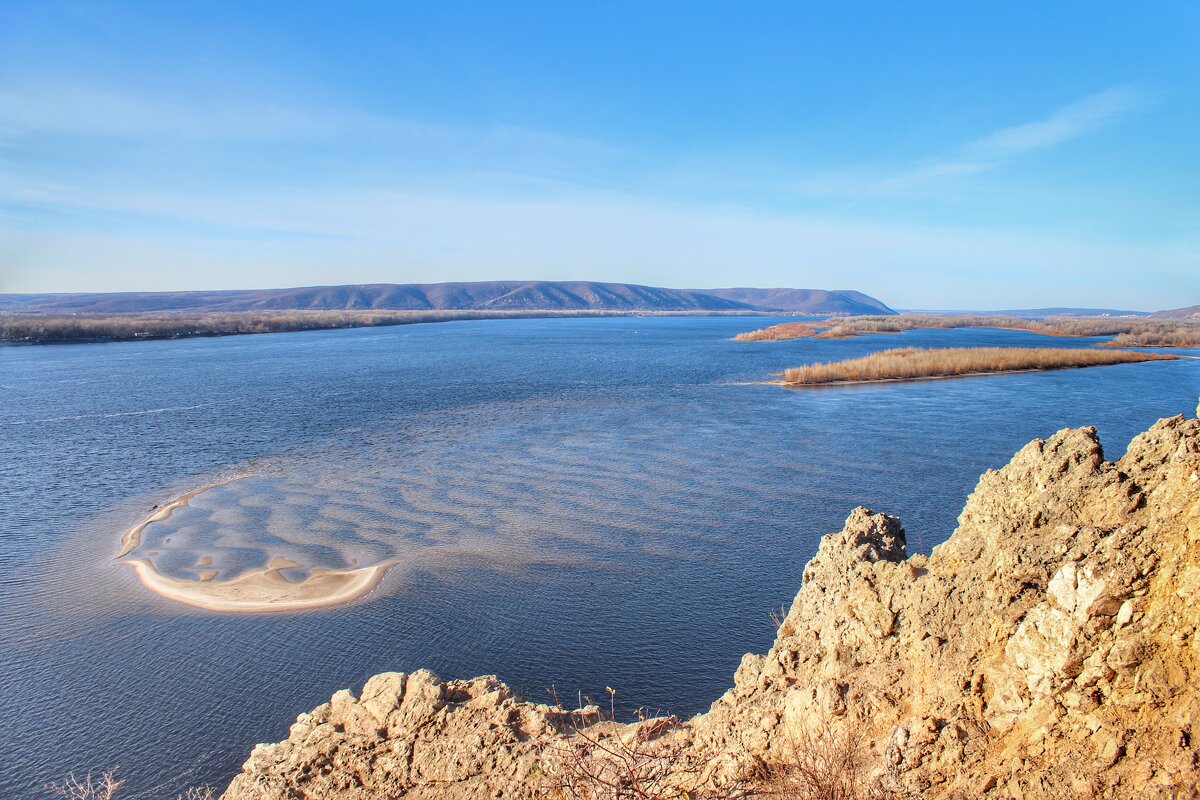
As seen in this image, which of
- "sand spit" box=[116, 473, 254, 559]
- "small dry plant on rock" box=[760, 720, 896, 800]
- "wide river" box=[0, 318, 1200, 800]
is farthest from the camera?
"sand spit" box=[116, 473, 254, 559]

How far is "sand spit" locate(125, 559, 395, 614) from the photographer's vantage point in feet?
42.6

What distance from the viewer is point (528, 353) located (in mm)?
74500

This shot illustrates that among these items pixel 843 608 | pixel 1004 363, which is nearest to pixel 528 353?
pixel 1004 363

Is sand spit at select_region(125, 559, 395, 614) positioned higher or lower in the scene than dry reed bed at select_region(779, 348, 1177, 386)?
lower

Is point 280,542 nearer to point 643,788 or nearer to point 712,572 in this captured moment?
point 712,572

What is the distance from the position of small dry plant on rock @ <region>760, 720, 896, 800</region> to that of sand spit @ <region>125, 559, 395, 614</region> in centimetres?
990

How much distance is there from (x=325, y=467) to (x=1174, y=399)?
40.6 m

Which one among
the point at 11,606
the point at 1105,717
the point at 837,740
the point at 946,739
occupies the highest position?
the point at 1105,717

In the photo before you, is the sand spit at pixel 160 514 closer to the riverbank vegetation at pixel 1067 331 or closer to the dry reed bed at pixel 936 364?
the dry reed bed at pixel 936 364

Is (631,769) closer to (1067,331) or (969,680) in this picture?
(969,680)

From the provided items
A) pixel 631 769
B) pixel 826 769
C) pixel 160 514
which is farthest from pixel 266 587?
pixel 826 769

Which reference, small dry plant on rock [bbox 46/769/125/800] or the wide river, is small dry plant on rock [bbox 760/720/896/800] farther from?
small dry plant on rock [bbox 46/769/125/800]

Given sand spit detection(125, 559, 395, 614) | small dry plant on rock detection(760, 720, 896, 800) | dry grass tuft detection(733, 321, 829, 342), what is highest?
dry grass tuft detection(733, 321, 829, 342)

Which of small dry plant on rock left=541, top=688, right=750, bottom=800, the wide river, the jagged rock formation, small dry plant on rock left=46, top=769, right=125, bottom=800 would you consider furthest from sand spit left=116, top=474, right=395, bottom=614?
small dry plant on rock left=541, top=688, right=750, bottom=800
